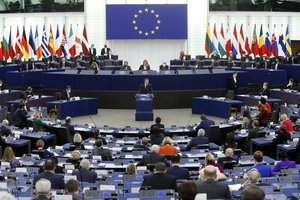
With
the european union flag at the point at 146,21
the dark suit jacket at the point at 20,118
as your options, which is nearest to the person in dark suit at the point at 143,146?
the dark suit jacket at the point at 20,118

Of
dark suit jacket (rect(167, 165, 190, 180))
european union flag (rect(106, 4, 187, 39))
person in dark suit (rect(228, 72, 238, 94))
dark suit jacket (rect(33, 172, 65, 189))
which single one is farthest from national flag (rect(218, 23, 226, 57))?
dark suit jacket (rect(33, 172, 65, 189))

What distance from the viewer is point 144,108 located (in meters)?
29.3

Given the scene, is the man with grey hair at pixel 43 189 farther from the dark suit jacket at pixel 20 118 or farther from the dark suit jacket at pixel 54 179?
the dark suit jacket at pixel 20 118

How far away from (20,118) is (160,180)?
1402 centimetres

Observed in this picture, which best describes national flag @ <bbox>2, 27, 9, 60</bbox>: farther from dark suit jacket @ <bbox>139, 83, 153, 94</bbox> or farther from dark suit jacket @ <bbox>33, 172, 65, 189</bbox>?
dark suit jacket @ <bbox>33, 172, 65, 189</bbox>

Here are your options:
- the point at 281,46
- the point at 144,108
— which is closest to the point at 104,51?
the point at 281,46

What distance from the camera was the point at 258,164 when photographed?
14.3m

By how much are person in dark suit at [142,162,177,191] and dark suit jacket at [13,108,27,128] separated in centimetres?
1376

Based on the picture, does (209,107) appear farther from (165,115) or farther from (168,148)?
(168,148)

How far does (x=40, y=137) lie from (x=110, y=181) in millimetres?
8587

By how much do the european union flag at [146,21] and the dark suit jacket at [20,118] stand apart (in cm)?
2095

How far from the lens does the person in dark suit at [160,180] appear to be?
1238cm

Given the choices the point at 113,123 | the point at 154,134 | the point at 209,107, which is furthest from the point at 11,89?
the point at 154,134

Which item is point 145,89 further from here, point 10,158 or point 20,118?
point 10,158
